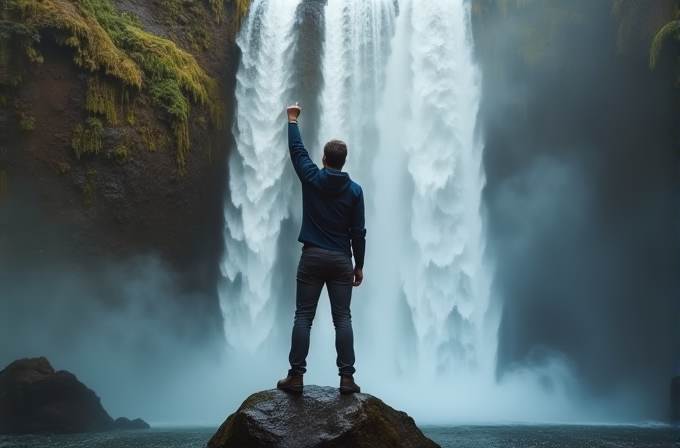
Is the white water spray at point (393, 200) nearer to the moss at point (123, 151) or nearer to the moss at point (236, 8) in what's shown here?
the moss at point (236, 8)

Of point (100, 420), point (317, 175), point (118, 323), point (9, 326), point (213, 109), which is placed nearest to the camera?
point (317, 175)

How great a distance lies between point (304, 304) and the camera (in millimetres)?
4176

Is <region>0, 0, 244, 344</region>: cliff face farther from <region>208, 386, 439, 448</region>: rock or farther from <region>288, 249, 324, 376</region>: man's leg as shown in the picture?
<region>288, 249, 324, 376</region>: man's leg

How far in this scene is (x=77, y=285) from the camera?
1366 cm

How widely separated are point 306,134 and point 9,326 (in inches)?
331

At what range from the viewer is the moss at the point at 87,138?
13258 millimetres

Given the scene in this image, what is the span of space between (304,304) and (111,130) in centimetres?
1094

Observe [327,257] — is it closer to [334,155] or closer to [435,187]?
[334,155]

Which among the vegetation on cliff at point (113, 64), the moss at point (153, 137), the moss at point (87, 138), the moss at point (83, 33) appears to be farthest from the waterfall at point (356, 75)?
the moss at point (87, 138)

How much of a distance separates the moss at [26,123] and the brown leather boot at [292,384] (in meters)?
10.9

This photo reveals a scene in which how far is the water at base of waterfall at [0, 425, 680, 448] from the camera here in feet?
26.3

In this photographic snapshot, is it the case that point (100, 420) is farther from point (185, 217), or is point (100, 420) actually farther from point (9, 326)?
point (185, 217)

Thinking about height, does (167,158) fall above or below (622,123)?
below

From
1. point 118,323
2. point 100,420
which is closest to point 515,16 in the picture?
point 118,323
